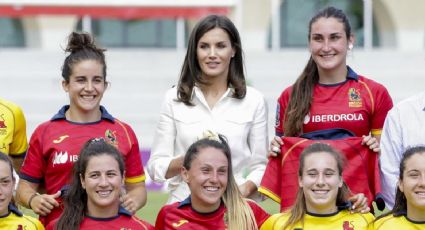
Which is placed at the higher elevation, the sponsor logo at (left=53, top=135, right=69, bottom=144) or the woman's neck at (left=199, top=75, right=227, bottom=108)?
the woman's neck at (left=199, top=75, right=227, bottom=108)

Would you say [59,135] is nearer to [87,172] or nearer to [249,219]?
[87,172]

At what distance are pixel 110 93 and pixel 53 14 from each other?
8768 mm

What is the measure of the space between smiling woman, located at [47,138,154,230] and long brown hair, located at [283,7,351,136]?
105cm

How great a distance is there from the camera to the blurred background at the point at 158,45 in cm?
2108

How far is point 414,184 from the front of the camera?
589 centimetres

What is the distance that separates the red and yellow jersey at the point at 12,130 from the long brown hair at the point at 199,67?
1074 millimetres

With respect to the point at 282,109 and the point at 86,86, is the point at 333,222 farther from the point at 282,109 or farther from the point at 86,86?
the point at 86,86

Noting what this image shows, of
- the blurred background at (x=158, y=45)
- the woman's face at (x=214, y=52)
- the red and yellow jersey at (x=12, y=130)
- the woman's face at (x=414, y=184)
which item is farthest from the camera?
the blurred background at (x=158, y=45)

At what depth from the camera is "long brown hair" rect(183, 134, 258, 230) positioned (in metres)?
6.11

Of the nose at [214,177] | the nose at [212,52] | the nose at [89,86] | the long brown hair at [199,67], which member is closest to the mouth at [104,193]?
the nose at [214,177]

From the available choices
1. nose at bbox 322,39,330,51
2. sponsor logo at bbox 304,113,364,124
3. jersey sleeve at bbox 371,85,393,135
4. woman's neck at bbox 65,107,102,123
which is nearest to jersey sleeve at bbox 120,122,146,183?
woman's neck at bbox 65,107,102,123

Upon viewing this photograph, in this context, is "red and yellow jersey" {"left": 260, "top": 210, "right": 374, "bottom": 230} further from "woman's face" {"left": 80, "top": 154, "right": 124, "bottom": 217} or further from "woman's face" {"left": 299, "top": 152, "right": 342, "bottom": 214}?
"woman's face" {"left": 80, "top": 154, "right": 124, "bottom": 217}

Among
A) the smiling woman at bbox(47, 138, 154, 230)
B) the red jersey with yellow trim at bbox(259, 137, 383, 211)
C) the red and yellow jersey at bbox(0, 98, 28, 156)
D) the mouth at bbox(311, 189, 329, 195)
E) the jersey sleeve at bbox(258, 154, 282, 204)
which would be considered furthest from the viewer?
the red and yellow jersey at bbox(0, 98, 28, 156)

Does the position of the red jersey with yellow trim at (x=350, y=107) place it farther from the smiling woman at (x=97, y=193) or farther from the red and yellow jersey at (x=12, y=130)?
the red and yellow jersey at (x=12, y=130)
